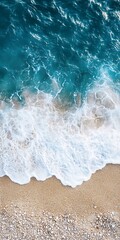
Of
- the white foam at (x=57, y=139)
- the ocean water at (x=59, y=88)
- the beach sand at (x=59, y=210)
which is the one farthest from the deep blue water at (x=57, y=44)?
the beach sand at (x=59, y=210)

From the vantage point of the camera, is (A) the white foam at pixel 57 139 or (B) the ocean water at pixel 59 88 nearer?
(A) the white foam at pixel 57 139

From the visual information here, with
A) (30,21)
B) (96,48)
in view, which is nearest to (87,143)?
(96,48)

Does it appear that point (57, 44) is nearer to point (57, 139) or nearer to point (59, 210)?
point (57, 139)

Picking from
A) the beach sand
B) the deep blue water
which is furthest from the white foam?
the deep blue water

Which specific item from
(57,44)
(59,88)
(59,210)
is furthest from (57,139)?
(57,44)

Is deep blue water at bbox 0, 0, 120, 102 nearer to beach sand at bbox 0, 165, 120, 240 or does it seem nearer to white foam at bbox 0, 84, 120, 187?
white foam at bbox 0, 84, 120, 187

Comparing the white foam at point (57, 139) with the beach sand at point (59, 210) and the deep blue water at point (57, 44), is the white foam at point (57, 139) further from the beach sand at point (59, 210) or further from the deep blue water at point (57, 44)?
the deep blue water at point (57, 44)

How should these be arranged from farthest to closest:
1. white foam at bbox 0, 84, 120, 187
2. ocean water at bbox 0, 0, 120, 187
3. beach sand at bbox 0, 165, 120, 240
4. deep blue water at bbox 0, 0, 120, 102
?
deep blue water at bbox 0, 0, 120, 102 < ocean water at bbox 0, 0, 120, 187 < white foam at bbox 0, 84, 120, 187 < beach sand at bbox 0, 165, 120, 240
